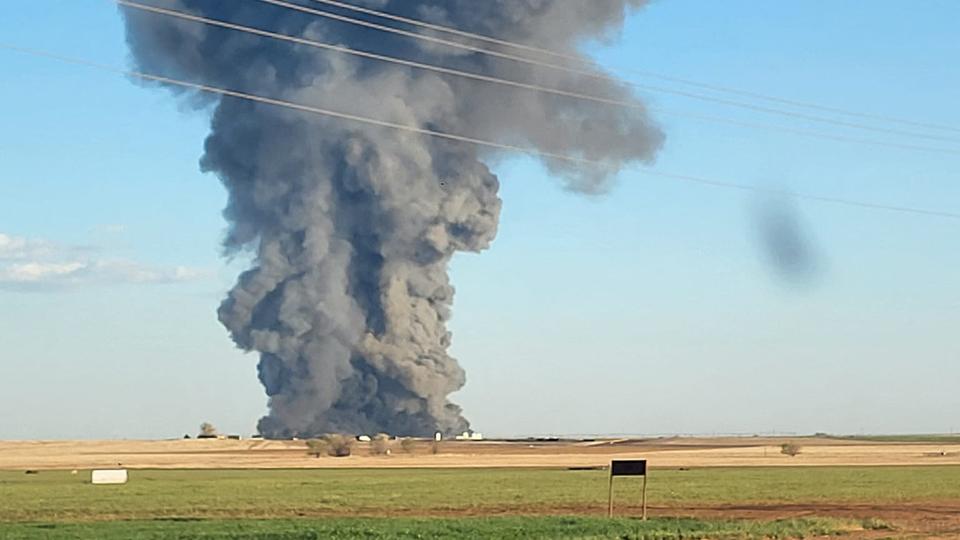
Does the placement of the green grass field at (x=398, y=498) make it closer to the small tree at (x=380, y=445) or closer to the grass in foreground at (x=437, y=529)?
the grass in foreground at (x=437, y=529)

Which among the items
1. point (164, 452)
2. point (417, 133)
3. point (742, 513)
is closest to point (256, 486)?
point (742, 513)

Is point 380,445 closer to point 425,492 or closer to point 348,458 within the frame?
point 348,458

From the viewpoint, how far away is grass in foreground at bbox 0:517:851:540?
3294 centimetres

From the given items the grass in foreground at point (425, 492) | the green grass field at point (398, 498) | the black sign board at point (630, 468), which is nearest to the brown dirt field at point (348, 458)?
the green grass field at point (398, 498)

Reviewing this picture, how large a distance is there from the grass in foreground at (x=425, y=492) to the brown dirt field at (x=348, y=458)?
59.1ft

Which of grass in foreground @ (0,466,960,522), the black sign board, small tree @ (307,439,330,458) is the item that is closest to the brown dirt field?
small tree @ (307,439,330,458)

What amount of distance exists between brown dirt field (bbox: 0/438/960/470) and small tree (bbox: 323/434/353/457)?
42.2 inches

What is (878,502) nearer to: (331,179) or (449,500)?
(449,500)

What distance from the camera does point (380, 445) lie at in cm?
12475

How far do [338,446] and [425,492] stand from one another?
63.4 metres

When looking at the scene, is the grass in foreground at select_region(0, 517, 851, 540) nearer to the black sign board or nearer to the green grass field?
the green grass field

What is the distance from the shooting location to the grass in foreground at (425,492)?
4500cm

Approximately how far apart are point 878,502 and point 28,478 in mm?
45872

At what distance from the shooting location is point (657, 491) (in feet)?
184
